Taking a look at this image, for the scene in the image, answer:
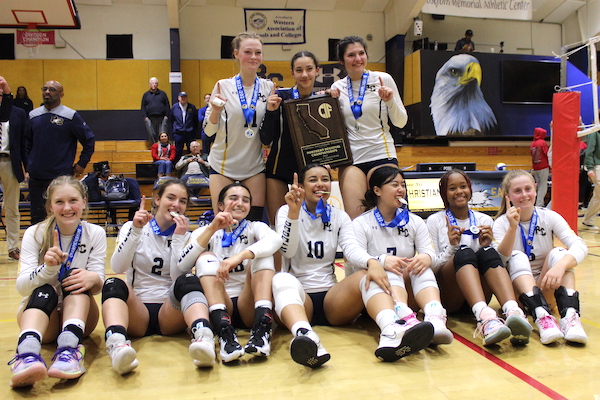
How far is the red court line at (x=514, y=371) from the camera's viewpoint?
1932mm

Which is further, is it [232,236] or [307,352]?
[232,236]

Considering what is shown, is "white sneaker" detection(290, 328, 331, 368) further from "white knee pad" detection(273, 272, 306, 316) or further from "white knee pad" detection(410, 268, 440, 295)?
"white knee pad" detection(410, 268, 440, 295)

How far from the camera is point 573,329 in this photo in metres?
2.51

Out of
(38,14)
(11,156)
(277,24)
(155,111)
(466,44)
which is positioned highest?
(277,24)

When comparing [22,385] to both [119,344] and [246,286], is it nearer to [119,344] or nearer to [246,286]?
[119,344]

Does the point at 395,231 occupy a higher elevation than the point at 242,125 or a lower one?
lower

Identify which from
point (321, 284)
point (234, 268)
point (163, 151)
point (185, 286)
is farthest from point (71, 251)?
point (163, 151)

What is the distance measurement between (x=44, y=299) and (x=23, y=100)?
35.9ft

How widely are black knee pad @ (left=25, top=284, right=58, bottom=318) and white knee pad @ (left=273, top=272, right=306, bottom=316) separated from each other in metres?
1.08

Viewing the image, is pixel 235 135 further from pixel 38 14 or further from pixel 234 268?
pixel 38 14

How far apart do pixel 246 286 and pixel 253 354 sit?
43 cm

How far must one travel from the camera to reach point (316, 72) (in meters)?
3.31

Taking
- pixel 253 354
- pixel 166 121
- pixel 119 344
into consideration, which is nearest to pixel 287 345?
pixel 253 354

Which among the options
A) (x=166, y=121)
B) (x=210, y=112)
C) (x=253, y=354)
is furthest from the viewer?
(x=166, y=121)
